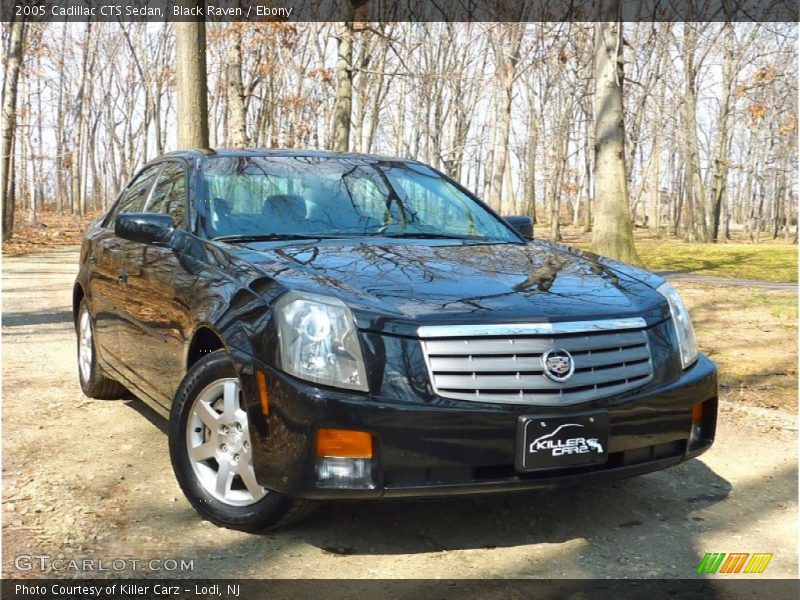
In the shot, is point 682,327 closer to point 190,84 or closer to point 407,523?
point 407,523

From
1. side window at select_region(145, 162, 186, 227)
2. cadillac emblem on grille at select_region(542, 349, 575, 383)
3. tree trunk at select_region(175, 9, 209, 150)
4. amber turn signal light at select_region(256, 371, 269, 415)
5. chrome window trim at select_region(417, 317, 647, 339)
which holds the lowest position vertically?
amber turn signal light at select_region(256, 371, 269, 415)

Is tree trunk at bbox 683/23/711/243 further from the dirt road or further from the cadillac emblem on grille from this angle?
the cadillac emblem on grille

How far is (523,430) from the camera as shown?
3.00 m

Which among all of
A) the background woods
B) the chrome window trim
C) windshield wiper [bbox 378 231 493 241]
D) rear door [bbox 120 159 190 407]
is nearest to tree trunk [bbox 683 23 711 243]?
the background woods

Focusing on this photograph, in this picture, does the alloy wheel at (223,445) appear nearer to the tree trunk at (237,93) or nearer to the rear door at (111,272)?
the rear door at (111,272)

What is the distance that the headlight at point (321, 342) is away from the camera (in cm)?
300

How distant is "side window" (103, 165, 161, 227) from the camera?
532 cm

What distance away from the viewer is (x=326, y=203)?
14.3ft

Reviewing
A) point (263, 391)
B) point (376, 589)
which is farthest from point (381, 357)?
point (376, 589)

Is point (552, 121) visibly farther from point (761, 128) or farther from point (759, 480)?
point (759, 480)

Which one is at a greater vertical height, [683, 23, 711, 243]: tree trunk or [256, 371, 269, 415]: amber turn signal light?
[683, 23, 711, 243]: tree trunk

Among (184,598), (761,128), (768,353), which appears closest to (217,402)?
(184,598)

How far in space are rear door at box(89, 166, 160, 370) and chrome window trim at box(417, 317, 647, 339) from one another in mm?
2370

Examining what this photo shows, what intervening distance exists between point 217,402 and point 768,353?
227 inches
